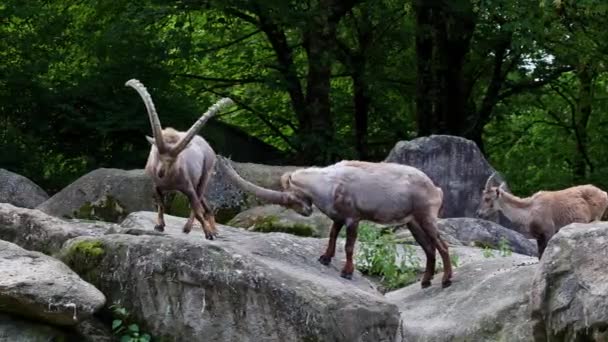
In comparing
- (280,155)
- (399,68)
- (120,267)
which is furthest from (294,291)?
(399,68)

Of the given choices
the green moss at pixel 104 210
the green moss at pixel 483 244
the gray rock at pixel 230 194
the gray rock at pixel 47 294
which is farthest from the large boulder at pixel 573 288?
the green moss at pixel 104 210

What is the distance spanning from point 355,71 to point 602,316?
14707 millimetres

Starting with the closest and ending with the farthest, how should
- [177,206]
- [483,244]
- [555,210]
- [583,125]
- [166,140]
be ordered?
[166,140], [555,210], [483,244], [177,206], [583,125]

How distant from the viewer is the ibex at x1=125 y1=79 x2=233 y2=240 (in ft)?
32.0

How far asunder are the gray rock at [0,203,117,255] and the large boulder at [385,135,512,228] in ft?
27.4

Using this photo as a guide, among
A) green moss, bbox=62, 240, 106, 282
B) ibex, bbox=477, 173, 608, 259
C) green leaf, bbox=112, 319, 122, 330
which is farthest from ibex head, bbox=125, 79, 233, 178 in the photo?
ibex, bbox=477, 173, 608, 259

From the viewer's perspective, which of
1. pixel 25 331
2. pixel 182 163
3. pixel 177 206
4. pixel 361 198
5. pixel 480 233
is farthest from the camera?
pixel 177 206

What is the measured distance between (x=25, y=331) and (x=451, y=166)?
10778 millimetres

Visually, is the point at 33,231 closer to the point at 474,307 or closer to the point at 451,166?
the point at 474,307

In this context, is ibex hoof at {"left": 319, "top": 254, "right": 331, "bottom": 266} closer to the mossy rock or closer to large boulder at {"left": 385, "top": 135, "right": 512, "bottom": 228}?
the mossy rock

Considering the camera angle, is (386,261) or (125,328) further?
(386,261)

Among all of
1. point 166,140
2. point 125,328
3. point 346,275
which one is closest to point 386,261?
point 346,275

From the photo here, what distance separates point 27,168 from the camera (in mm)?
20125

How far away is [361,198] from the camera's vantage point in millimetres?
10578
